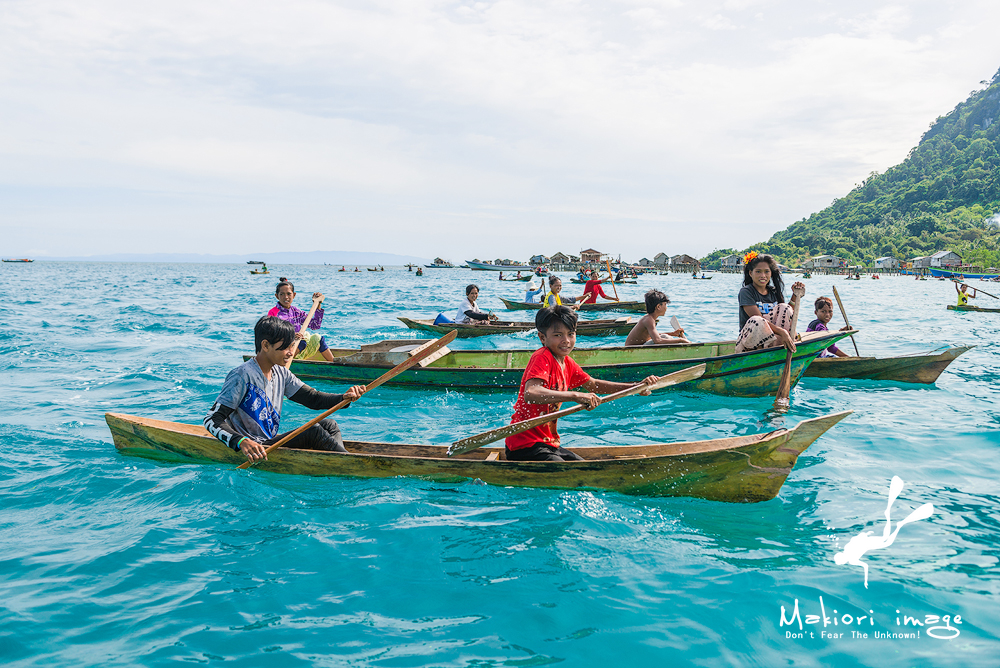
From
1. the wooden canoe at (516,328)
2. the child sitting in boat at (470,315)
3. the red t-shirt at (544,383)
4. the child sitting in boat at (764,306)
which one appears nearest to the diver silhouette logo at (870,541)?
the red t-shirt at (544,383)

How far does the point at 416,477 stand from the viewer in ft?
16.9

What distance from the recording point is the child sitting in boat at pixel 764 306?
7430 mm

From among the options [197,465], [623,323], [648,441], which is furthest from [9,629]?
[623,323]

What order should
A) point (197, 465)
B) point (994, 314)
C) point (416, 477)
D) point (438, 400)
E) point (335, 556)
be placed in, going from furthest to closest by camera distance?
point (994, 314), point (438, 400), point (197, 465), point (416, 477), point (335, 556)

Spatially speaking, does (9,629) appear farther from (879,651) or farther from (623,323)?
(623,323)

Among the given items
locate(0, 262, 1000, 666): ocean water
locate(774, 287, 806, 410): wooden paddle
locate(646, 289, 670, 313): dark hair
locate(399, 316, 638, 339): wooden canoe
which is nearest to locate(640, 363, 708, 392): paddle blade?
locate(0, 262, 1000, 666): ocean water

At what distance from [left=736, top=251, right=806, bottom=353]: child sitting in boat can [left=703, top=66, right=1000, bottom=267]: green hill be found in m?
85.5

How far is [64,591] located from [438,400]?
19.5ft

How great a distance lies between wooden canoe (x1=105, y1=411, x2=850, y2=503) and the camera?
4.46 m

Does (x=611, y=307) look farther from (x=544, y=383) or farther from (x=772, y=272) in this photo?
(x=544, y=383)

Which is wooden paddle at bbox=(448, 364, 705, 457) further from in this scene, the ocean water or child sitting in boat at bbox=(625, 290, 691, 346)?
child sitting in boat at bbox=(625, 290, 691, 346)

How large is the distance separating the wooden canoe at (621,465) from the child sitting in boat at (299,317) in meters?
3.60

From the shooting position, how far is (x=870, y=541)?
427 centimetres

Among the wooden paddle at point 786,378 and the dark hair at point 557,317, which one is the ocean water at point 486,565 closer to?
the wooden paddle at point 786,378
